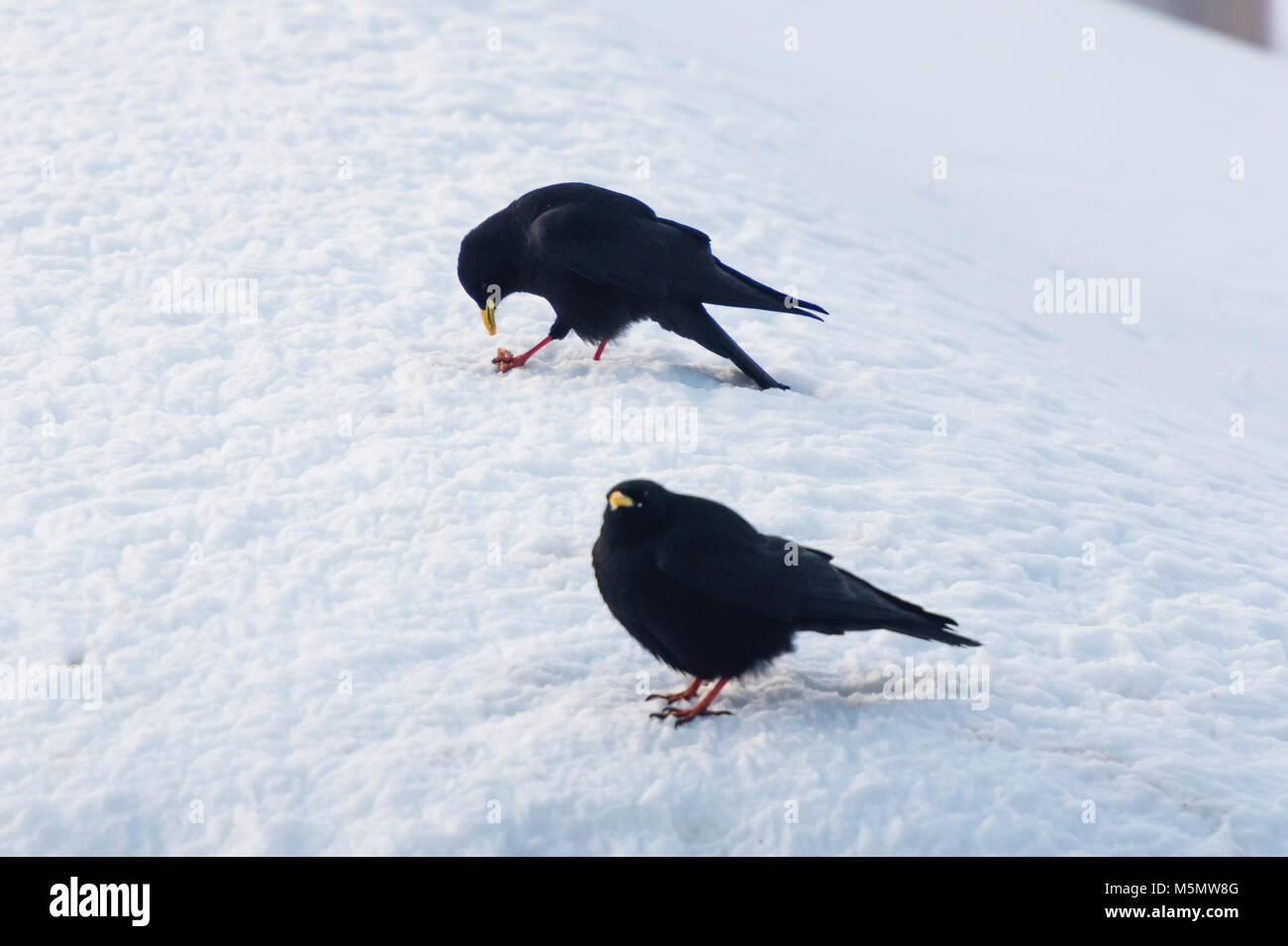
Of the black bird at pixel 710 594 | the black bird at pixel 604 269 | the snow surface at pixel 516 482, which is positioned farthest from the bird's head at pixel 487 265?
the black bird at pixel 710 594

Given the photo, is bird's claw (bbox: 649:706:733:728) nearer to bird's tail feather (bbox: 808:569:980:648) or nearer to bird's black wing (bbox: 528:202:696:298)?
bird's tail feather (bbox: 808:569:980:648)

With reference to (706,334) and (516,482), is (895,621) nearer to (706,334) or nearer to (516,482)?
(516,482)

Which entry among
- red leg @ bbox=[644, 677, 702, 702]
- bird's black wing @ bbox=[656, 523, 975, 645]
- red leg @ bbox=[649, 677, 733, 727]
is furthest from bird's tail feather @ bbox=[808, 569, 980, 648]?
red leg @ bbox=[644, 677, 702, 702]

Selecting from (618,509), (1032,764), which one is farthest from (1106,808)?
(618,509)

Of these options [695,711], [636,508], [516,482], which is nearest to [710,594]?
[636,508]

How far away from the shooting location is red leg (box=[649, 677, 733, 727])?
399cm

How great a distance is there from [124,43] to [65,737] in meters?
9.12

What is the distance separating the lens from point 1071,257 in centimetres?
1318

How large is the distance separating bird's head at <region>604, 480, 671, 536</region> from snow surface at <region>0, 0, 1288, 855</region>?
67cm

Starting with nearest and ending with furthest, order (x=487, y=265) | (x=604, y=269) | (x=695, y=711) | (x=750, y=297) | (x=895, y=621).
Result: (x=895, y=621), (x=695, y=711), (x=604, y=269), (x=750, y=297), (x=487, y=265)

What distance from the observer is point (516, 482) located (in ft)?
18.2

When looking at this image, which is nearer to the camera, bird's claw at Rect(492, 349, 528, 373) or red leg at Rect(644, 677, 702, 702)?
red leg at Rect(644, 677, 702, 702)

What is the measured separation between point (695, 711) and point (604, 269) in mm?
2908
